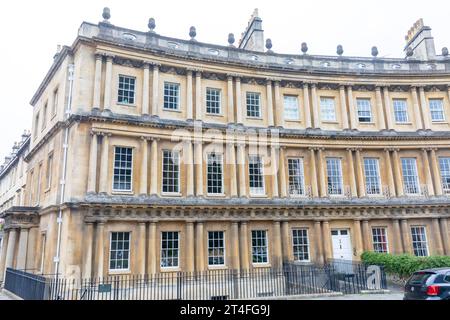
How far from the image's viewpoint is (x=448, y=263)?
56.4ft

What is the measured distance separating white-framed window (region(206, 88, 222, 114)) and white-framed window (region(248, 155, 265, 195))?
3.55m

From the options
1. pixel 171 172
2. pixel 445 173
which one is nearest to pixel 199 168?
pixel 171 172

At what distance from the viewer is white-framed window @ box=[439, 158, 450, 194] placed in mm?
23188

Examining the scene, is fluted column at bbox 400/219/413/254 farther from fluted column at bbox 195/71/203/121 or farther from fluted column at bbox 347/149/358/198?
fluted column at bbox 195/71/203/121

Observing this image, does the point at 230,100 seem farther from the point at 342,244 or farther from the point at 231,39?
the point at 342,244

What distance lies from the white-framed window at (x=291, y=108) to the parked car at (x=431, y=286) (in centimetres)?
1363

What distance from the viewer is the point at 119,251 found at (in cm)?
1712

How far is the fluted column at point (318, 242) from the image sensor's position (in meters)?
20.6

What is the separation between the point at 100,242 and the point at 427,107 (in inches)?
903

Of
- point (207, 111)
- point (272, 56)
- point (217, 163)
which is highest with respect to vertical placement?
point (272, 56)

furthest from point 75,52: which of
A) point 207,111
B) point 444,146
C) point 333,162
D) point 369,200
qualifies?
point 444,146

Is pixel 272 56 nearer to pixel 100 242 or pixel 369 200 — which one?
pixel 369 200

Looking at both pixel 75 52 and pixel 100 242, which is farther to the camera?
pixel 75 52
